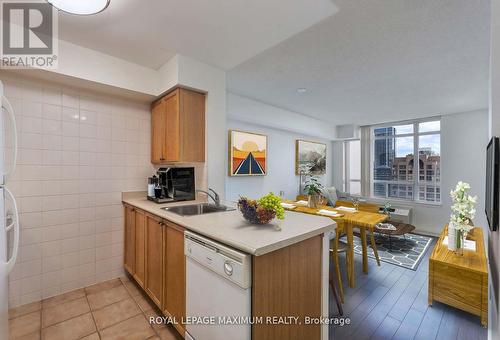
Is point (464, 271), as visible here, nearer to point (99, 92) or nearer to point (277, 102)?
point (277, 102)

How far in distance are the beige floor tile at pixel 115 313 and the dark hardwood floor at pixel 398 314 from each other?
5.67ft

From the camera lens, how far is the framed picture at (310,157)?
199 inches

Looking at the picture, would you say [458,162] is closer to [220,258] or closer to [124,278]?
[220,258]

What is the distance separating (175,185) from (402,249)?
376 centimetres

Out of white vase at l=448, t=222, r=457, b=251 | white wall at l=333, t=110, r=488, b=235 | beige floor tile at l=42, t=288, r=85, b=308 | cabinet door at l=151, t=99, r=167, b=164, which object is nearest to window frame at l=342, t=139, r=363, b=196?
white wall at l=333, t=110, r=488, b=235

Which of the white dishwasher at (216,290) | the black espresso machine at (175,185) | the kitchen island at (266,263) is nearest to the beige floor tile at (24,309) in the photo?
the kitchen island at (266,263)

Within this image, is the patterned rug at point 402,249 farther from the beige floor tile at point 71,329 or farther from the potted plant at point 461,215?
the beige floor tile at point 71,329

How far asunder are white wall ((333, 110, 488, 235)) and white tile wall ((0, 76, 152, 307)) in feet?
18.2

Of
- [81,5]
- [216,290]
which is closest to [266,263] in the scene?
[216,290]

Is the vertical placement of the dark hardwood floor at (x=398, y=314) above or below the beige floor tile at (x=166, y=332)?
below

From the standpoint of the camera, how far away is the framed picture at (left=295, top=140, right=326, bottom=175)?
505cm

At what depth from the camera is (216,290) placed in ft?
4.14

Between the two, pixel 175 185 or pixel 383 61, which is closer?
pixel 383 61

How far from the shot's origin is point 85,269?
239cm
